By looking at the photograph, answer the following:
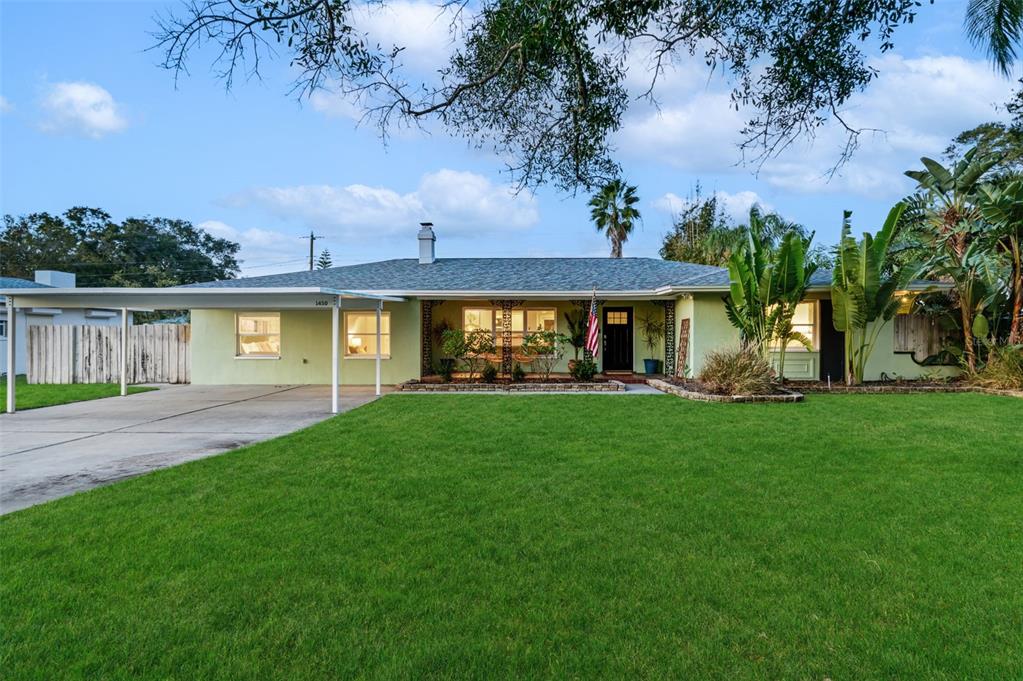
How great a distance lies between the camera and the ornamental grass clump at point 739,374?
11461mm

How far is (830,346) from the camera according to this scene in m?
14.3

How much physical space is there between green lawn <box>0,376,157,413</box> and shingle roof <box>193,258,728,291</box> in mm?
3638

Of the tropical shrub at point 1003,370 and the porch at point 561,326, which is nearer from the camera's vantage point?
the tropical shrub at point 1003,370

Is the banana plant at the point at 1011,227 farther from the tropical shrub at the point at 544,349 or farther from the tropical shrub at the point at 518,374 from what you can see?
the tropical shrub at the point at 518,374

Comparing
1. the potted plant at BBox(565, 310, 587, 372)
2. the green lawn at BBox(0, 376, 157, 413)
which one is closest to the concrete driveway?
the green lawn at BBox(0, 376, 157, 413)

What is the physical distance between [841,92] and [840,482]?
3.82 meters

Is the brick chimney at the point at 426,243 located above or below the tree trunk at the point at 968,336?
above

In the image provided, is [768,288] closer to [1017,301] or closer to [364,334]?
[1017,301]

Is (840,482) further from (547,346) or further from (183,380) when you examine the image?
(183,380)

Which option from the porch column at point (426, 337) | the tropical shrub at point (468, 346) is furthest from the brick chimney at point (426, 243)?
the tropical shrub at point (468, 346)

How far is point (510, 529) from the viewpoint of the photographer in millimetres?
4055

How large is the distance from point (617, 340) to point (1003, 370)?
9283mm

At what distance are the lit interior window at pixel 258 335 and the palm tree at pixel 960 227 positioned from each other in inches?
684

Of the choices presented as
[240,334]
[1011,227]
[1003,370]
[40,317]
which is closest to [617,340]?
[1003,370]
